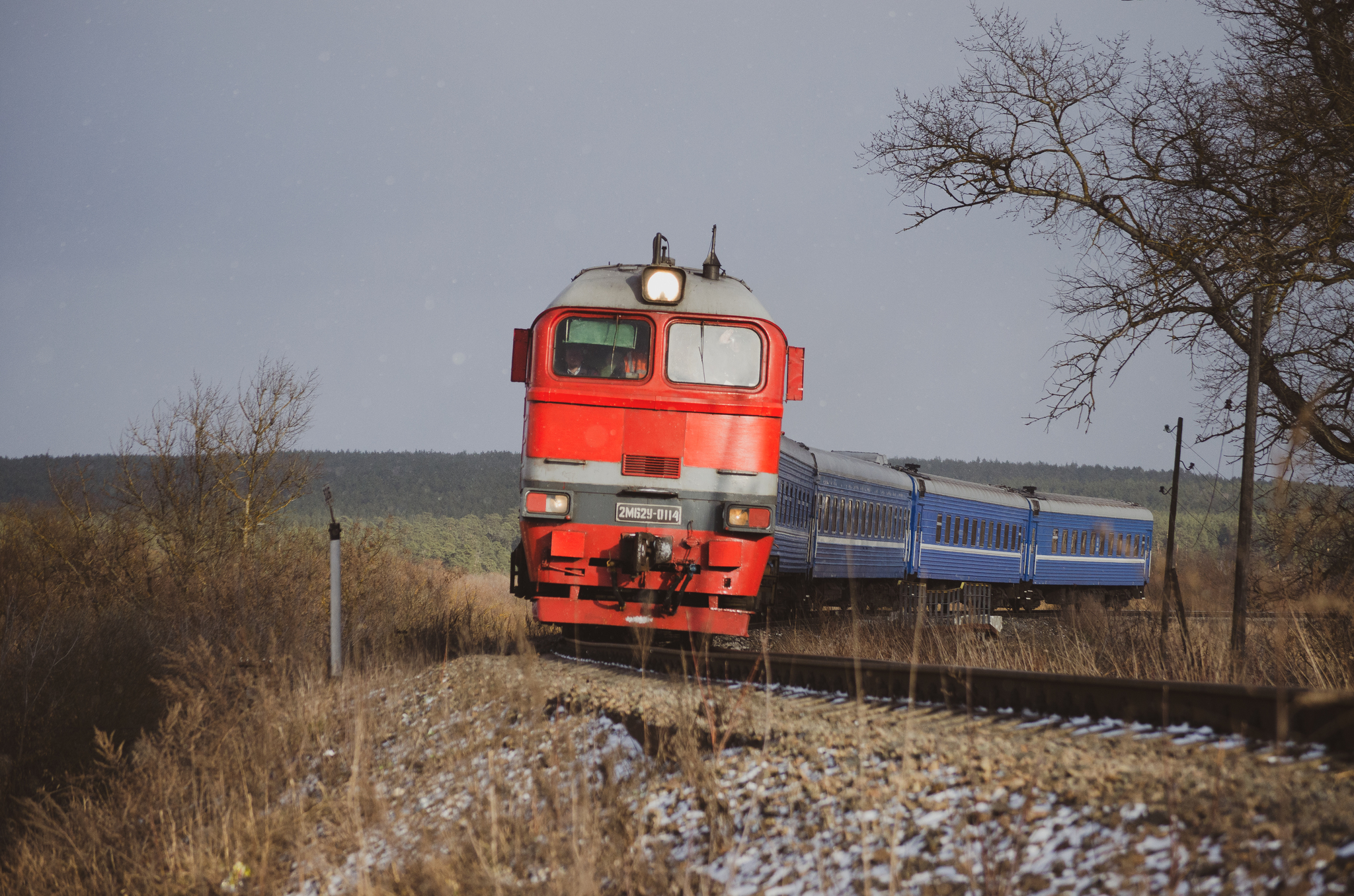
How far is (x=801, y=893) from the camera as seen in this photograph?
3.07 metres

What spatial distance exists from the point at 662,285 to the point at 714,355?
32.8 inches

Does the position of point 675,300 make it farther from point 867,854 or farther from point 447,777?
point 867,854

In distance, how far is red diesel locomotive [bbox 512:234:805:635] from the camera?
8.77 metres

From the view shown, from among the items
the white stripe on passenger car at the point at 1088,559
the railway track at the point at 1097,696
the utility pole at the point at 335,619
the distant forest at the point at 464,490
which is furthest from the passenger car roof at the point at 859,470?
the distant forest at the point at 464,490

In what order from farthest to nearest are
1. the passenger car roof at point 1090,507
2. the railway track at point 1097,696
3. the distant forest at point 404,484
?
the distant forest at point 404,484 < the passenger car roof at point 1090,507 < the railway track at point 1097,696

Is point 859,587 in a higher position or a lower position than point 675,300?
lower

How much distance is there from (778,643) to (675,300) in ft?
17.1

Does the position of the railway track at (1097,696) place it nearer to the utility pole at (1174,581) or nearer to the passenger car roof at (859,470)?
the utility pole at (1174,581)

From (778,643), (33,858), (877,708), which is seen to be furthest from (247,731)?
(778,643)

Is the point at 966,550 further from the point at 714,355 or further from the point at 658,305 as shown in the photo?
the point at 658,305

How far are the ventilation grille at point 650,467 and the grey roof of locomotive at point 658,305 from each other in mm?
1456

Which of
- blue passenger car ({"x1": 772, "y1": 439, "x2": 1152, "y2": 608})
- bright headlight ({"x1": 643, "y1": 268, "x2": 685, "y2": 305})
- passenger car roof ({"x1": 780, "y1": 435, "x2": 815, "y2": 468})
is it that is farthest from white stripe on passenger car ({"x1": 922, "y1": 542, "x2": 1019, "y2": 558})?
bright headlight ({"x1": 643, "y1": 268, "x2": 685, "y2": 305})

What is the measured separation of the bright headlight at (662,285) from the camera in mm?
9266

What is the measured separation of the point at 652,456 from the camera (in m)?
8.89
